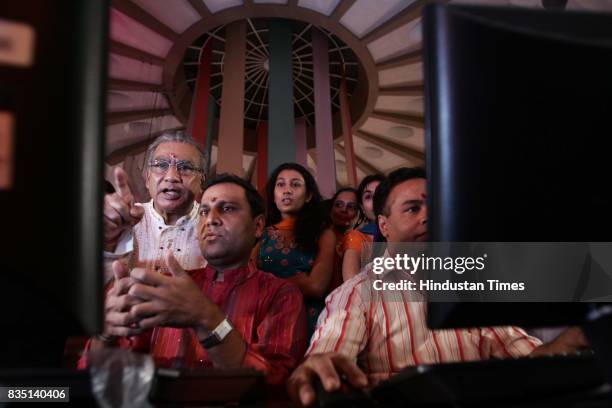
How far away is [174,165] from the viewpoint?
1670 millimetres

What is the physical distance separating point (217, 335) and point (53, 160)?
2.19 feet

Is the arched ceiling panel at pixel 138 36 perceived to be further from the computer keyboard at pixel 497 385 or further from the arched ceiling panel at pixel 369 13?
the computer keyboard at pixel 497 385

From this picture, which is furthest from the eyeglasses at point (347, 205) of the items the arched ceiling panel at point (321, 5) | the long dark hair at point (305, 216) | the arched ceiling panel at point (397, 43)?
the arched ceiling panel at point (397, 43)

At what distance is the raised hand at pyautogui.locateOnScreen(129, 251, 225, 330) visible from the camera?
0.96m

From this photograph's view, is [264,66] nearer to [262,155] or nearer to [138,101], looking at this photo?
[262,155]

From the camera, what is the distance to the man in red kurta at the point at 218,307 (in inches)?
39.2

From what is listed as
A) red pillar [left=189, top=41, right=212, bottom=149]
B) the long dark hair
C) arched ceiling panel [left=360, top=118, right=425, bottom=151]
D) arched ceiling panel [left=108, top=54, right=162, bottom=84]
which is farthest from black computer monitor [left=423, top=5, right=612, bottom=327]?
arched ceiling panel [left=360, top=118, right=425, bottom=151]

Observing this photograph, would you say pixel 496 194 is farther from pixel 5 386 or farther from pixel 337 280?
pixel 337 280

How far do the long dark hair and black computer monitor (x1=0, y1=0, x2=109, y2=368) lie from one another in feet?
4.90

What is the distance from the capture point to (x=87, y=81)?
491 millimetres

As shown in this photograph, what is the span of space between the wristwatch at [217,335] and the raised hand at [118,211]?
432mm

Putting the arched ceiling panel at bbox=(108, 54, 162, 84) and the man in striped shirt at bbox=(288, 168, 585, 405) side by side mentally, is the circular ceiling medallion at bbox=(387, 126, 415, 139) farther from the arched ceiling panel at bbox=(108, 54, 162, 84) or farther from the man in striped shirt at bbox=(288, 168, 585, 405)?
the man in striped shirt at bbox=(288, 168, 585, 405)

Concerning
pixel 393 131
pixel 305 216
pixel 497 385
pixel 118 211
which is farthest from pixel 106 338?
pixel 393 131

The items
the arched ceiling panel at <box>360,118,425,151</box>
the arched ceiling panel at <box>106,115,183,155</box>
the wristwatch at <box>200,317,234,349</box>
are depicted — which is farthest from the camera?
the arched ceiling panel at <box>360,118,425,151</box>
